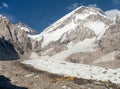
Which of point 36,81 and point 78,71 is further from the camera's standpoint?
point 78,71

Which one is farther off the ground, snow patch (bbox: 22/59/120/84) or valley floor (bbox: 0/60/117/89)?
snow patch (bbox: 22/59/120/84)

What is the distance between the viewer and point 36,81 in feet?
75.4

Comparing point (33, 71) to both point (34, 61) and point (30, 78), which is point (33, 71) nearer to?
point (30, 78)

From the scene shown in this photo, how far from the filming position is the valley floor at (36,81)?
22.0m

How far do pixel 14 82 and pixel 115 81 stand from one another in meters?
7.33

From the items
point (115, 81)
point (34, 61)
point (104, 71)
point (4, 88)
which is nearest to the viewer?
point (4, 88)

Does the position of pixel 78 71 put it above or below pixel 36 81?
above

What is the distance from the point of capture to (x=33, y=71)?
87.8ft

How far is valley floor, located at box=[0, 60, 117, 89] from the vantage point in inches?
866

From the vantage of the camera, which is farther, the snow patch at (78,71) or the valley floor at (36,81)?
the snow patch at (78,71)

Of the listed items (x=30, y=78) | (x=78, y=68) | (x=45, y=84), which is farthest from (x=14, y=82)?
(x=78, y=68)

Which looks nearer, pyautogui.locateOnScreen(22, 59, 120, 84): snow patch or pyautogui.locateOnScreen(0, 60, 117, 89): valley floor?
pyautogui.locateOnScreen(0, 60, 117, 89): valley floor

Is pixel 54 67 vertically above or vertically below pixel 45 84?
above

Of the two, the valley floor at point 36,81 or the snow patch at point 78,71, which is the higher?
the snow patch at point 78,71
